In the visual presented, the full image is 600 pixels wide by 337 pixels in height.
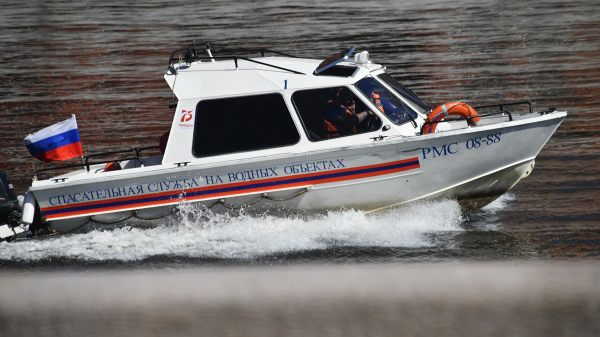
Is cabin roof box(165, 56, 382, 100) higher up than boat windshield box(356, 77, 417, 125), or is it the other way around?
cabin roof box(165, 56, 382, 100)

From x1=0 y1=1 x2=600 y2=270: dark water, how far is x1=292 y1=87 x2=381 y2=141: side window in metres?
1.17

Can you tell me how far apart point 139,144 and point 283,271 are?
25.2 ft

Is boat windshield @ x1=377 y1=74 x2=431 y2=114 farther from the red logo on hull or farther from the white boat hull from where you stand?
the red logo on hull

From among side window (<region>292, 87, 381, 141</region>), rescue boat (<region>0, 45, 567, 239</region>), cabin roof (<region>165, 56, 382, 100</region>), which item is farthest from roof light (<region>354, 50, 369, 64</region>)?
side window (<region>292, 87, 381, 141</region>)

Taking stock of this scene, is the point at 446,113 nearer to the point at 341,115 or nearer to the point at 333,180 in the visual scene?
the point at 341,115

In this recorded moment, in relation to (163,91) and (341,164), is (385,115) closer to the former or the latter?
(341,164)

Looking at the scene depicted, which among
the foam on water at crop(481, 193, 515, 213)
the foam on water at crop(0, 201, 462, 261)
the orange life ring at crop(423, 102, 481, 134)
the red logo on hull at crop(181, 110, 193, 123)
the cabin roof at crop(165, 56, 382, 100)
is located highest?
the cabin roof at crop(165, 56, 382, 100)

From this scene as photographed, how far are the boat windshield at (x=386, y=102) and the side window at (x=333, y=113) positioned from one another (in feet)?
0.65

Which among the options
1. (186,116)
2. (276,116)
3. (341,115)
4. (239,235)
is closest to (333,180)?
(341,115)

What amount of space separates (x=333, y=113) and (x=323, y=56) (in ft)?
46.9

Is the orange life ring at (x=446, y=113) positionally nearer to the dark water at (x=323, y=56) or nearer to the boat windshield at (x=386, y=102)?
the boat windshield at (x=386, y=102)

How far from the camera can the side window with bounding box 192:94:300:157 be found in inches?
328

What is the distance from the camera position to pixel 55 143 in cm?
851

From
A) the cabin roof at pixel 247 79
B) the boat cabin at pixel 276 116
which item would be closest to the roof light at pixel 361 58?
the cabin roof at pixel 247 79
